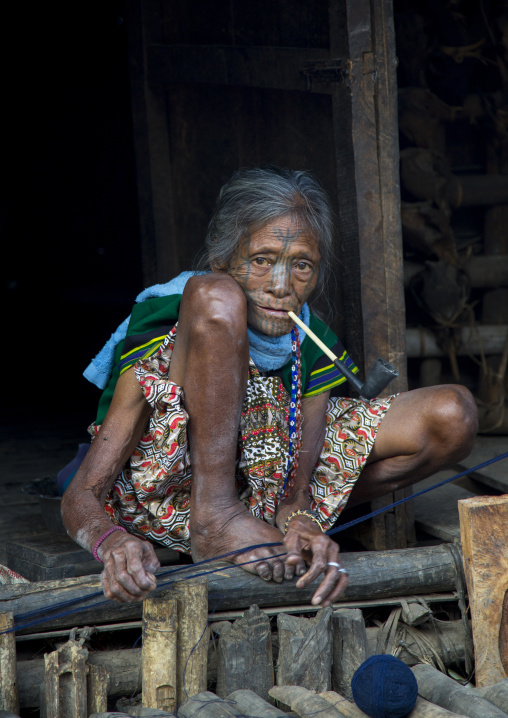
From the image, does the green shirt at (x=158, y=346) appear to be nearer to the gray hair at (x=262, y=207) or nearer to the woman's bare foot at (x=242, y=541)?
the gray hair at (x=262, y=207)

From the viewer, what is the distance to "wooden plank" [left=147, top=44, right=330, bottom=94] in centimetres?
263

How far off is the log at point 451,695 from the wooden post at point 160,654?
0.53 metres

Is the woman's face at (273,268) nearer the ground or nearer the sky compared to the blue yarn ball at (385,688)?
nearer the sky

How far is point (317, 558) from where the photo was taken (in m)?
1.71

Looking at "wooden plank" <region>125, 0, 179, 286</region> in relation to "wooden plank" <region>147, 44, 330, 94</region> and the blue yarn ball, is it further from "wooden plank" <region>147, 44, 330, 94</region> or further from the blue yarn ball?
the blue yarn ball

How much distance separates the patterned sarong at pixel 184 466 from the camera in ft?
6.48

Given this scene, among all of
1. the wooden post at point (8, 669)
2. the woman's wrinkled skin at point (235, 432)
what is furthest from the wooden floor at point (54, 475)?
the wooden post at point (8, 669)

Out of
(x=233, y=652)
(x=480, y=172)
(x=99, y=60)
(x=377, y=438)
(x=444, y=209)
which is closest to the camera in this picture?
(x=233, y=652)

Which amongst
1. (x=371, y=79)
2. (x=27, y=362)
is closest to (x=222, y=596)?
(x=371, y=79)

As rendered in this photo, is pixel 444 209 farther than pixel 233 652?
Yes

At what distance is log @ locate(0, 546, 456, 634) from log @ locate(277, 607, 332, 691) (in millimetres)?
143

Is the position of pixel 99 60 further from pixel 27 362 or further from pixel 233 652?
pixel 233 652

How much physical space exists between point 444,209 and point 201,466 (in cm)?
223

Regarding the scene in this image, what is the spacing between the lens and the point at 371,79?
7.73 feet
